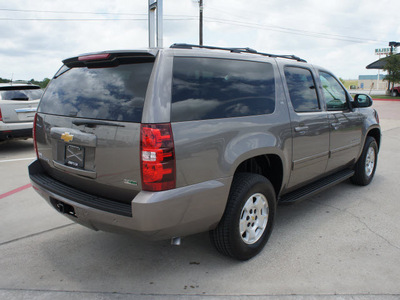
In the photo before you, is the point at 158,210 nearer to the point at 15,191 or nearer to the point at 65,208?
the point at 65,208

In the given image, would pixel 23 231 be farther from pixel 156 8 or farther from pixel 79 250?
pixel 156 8

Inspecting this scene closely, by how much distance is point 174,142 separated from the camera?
Result: 7.81 feet

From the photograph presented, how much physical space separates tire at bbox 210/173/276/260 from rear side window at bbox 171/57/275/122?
1.98 ft

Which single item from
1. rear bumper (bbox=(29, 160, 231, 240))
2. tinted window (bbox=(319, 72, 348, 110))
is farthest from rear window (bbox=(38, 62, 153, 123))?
tinted window (bbox=(319, 72, 348, 110))

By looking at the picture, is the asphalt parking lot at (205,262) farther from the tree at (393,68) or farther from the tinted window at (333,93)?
the tree at (393,68)

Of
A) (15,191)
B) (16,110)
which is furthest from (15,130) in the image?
(15,191)

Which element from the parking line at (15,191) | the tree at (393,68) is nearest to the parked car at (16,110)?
the parking line at (15,191)

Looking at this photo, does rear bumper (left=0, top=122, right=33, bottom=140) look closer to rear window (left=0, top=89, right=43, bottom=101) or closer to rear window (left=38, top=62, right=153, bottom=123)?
rear window (left=0, top=89, right=43, bottom=101)

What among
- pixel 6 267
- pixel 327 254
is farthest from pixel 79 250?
pixel 327 254

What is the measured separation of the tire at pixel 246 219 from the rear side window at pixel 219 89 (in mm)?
603

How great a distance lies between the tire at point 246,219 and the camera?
9.27ft

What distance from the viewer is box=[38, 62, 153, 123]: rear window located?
2482 mm

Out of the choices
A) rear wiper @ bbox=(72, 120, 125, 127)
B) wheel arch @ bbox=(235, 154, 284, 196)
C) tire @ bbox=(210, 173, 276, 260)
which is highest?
rear wiper @ bbox=(72, 120, 125, 127)

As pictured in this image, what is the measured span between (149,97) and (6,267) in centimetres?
198
